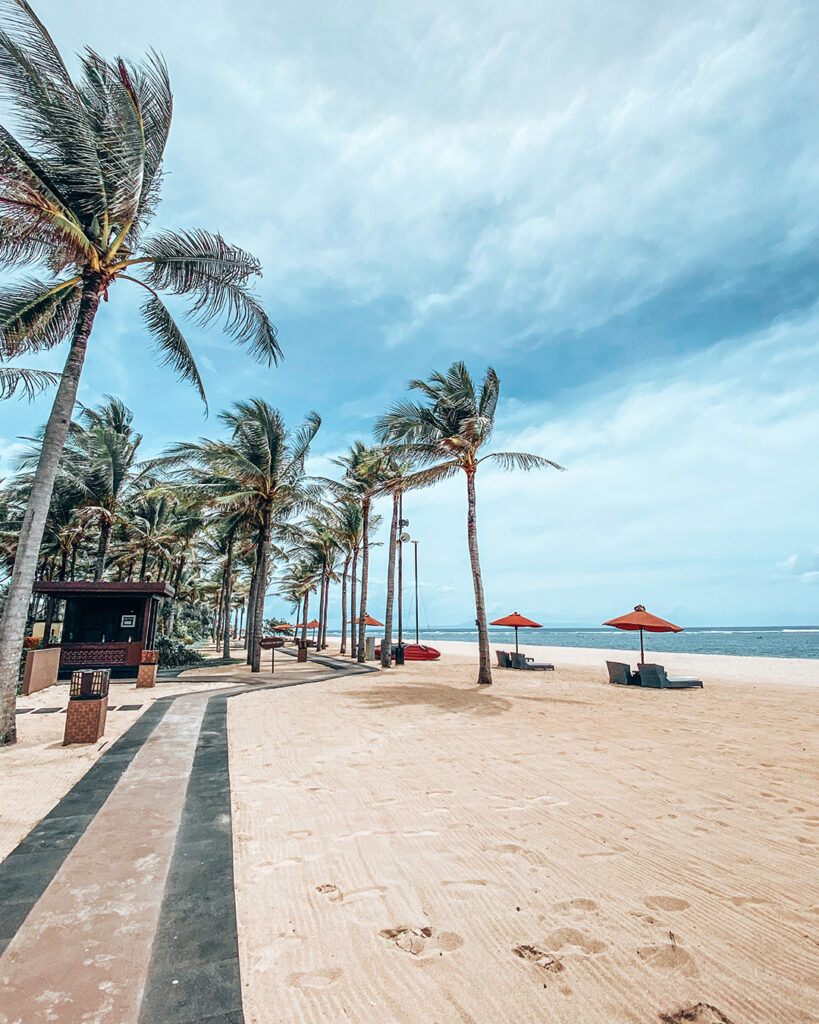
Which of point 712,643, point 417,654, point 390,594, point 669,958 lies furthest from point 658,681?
point 712,643

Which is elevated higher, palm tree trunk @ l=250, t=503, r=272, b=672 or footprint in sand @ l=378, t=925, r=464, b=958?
palm tree trunk @ l=250, t=503, r=272, b=672

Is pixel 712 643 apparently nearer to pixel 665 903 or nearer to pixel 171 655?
pixel 171 655

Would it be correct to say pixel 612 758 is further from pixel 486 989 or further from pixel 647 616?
pixel 647 616

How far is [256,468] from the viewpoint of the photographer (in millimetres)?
18391

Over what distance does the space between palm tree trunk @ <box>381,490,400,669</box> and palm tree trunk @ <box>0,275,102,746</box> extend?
13.7 meters

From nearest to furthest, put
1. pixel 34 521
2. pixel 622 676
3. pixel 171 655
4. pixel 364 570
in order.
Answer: pixel 34 521 → pixel 622 676 → pixel 171 655 → pixel 364 570

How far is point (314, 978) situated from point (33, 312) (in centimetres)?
1064

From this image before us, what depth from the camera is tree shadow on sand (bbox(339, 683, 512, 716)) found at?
32.0 ft

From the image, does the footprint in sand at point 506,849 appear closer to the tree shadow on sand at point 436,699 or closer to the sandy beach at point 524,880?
the sandy beach at point 524,880

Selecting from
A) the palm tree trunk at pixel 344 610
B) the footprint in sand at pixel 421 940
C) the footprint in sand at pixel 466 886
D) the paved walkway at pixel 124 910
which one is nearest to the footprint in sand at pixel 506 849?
the footprint in sand at pixel 466 886

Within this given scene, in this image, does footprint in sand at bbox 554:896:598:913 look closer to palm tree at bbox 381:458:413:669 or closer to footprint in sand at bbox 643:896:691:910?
footprint in sand at bbox 643:896:691:910

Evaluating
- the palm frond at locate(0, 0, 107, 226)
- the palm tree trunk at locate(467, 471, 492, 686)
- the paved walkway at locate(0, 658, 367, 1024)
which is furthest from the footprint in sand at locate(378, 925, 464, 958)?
the palm tree trunk at locate(467, 471, 492, 686)

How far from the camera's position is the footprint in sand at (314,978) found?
7.06 ft

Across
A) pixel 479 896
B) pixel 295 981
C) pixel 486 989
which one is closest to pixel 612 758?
pixel 479 896
